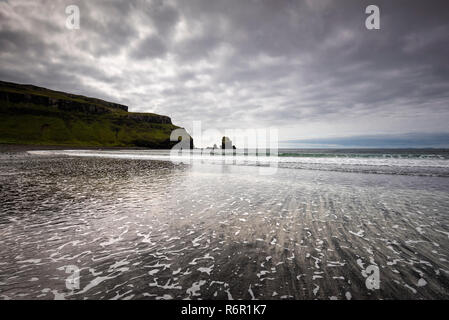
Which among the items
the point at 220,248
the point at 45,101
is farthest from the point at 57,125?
the point at 220,248

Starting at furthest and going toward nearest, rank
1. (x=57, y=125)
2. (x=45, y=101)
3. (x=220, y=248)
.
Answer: (x=45, y=101), (x=57, y=125), (x=220, y=248)

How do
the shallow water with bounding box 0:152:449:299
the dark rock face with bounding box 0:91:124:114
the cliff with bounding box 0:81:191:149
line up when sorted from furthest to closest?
the dark rock face with bounding box 0:91:124:114
the cliff with bounding box 0:81:191:149
the shallow water with bounding box 0:152:449:299

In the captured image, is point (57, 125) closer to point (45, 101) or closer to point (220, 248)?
point (45, 101)

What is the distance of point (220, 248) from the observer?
591 centimetres

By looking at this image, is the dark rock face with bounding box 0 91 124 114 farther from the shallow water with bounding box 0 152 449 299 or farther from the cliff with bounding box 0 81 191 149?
the shallow water with bounding box 0 152 449 299

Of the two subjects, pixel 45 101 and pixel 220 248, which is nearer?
pixel 220 248

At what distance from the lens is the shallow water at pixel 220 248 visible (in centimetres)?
414

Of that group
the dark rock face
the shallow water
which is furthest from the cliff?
the shallow water

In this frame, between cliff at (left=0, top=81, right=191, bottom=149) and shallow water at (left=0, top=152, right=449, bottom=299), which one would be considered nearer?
shallow water at (left=0, top=152, right=449, bottom=299)

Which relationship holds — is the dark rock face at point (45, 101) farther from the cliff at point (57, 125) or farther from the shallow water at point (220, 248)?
the shallow water at point (220, 248)

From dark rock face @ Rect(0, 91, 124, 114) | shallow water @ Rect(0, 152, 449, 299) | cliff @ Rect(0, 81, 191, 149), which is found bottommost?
shallow water @ Rect(0, 152, 449, 299)

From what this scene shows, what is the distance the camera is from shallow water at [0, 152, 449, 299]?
414cm

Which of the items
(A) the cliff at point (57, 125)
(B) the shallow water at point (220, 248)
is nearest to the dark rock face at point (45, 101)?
(A) the cliff at point (57, 125)
